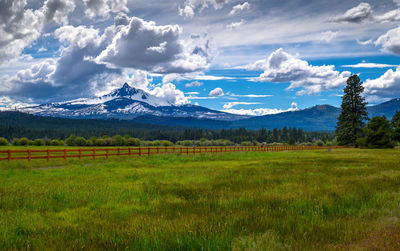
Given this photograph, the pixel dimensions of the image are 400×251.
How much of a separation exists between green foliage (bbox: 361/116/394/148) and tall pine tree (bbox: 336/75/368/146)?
8.32 m

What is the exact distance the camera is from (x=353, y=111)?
76438 mm

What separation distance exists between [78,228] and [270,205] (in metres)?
5.08

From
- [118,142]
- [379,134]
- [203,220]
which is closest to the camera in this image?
[203,220]

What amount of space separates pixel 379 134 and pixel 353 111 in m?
12.0

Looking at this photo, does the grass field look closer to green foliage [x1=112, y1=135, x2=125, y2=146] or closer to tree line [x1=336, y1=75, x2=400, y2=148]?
tree line [x1=336, y1=75, x2=400, y2=148]

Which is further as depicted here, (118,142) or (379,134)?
(118,142)

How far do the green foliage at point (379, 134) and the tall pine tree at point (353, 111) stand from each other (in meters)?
8.32

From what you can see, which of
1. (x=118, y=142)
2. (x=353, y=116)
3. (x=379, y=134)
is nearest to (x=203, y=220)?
(x=379, y=134)

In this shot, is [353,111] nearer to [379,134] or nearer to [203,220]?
[379,134]

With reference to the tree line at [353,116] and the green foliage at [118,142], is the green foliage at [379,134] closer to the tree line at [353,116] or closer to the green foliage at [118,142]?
the tree line at [353,116]

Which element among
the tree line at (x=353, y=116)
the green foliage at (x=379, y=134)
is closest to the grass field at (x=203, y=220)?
the green foliage at (x=379, y=134)

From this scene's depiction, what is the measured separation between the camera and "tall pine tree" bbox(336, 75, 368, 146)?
7575 centimetres

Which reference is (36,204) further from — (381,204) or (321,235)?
(381,204)

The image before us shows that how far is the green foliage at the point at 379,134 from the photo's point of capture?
65938 millimetres
